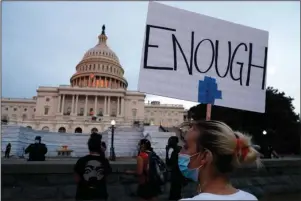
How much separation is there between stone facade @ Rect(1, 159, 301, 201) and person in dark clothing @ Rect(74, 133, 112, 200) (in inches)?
52.8

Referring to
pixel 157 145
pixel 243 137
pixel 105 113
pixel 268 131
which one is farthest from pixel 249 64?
pixel 105 113

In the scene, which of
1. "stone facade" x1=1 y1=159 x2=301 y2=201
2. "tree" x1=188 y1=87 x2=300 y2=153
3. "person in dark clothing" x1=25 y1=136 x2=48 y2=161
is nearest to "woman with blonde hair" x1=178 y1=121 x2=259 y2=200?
"stone facade" x1=1 y1=159 x2=301 y2=201

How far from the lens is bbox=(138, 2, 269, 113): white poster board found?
4.91 m

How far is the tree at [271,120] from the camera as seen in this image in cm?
3181

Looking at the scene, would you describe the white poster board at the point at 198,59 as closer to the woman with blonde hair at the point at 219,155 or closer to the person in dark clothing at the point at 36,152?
the woman with blonde hair at the point at 219,155

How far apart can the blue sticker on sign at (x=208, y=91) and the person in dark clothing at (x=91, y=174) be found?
1807 millimetres

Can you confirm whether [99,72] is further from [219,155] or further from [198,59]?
[219,155]

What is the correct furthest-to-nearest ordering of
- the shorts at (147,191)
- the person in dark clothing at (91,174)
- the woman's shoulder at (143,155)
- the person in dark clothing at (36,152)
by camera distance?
1. the person in dark clothing at (36,152)
2. the woman's shoulder at (143,155)
3. the shorts at (147,191)
4. the person in dark clothing at (91,174)

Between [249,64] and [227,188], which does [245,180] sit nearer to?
[249,64]

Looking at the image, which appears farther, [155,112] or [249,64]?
[155,112]

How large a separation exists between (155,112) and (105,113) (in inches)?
904

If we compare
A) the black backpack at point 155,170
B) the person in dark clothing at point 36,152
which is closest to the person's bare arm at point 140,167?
the black backpack at point 155,170

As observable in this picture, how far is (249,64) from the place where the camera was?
5.65 meters

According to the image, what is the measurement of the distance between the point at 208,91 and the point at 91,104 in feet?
259
